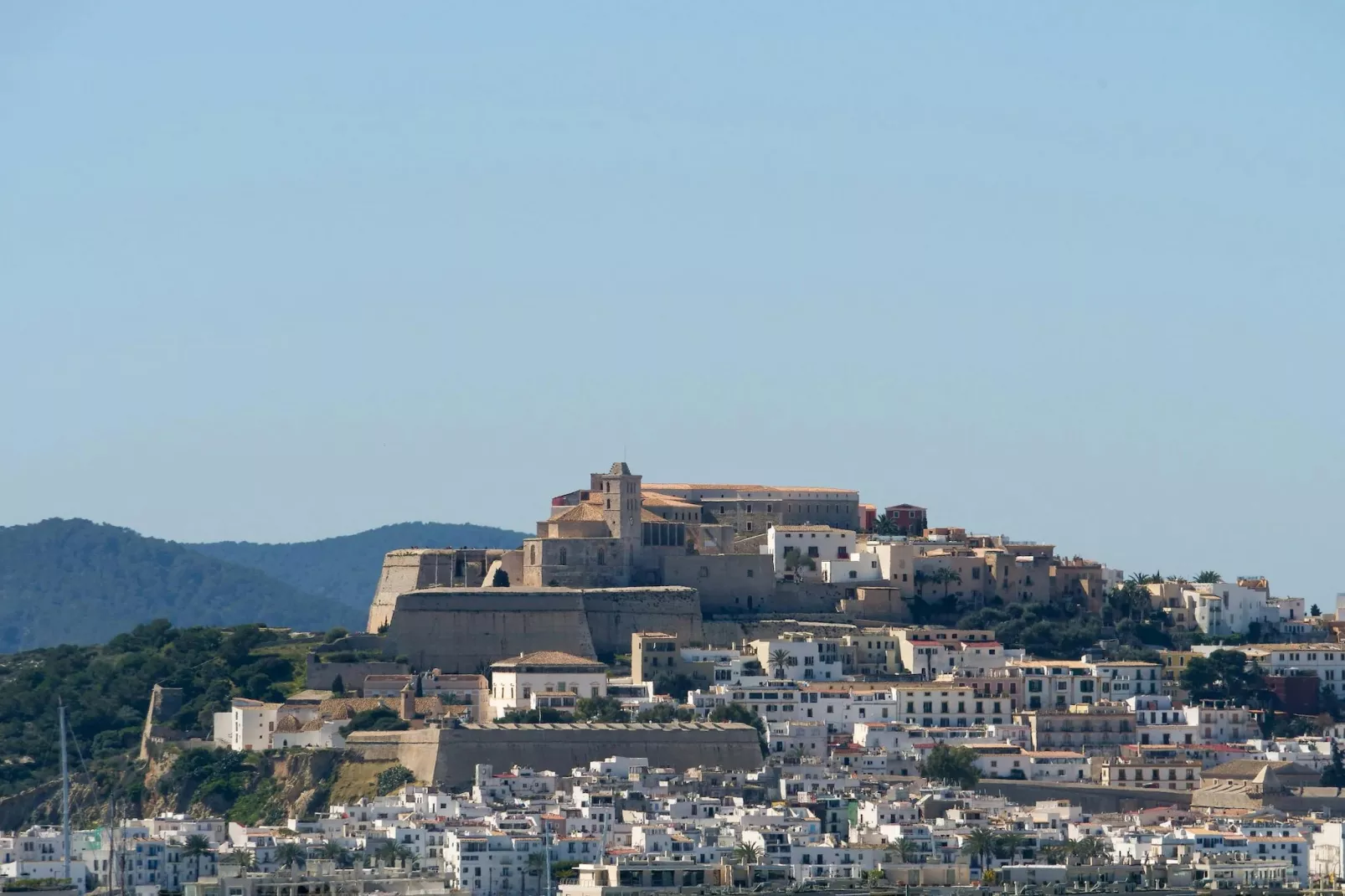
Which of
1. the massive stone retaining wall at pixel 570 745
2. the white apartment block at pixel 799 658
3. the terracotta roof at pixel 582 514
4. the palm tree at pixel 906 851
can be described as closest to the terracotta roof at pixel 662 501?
the terracotta roof at pixel 582 514

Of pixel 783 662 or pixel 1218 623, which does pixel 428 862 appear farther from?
pixel 1218 623

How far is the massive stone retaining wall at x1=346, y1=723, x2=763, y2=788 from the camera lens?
3164 inches

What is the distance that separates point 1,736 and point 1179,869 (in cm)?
3734

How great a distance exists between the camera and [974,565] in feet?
318

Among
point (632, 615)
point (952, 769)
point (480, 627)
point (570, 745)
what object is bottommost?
point (952, 769)

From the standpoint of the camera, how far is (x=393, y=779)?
80250 millimetres

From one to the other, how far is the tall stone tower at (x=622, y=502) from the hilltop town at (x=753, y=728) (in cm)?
12

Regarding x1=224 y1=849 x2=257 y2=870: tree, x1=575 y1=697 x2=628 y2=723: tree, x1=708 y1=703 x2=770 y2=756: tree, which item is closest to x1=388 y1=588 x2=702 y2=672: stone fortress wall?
x1=575 y1=697 x2=628 y2=723: tree

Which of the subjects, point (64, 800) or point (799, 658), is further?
point (799, 658)

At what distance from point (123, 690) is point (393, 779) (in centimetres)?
1540

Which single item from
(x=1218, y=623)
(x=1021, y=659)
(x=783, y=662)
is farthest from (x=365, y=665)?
(x=1218, y=623)

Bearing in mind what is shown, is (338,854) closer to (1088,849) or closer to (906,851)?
(906,851)

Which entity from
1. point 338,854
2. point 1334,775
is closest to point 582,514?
point 1334,775

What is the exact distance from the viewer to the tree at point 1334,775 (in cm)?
8481
